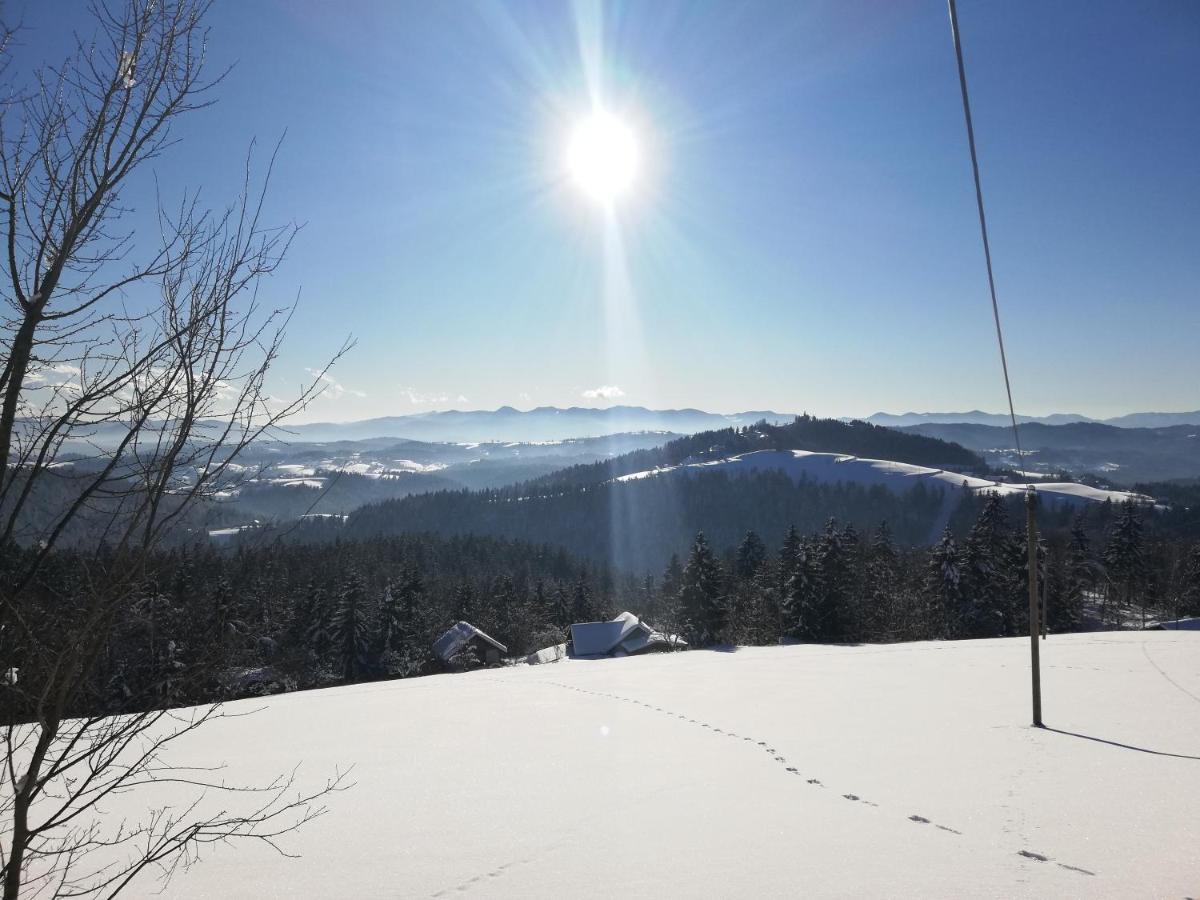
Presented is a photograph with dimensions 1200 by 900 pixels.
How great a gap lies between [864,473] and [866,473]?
1.71 ft

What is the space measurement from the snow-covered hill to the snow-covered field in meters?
138

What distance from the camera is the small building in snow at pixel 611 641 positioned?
1474 inches

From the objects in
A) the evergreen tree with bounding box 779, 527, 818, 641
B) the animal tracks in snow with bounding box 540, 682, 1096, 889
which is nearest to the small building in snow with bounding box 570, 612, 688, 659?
the evergreen tree with bounding box 779, 527, 818, 641

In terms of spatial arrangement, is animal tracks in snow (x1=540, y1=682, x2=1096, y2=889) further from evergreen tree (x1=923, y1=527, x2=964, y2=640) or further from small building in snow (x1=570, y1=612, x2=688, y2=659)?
evergreen tree (x1=923, y1=527, x2=964, y2=640)

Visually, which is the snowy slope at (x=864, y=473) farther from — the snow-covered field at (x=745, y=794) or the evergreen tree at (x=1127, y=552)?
the snow-covered field at (x=745, y=794)

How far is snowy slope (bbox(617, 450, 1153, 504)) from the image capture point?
444 feet

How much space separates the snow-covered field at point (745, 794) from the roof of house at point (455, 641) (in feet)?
92.5

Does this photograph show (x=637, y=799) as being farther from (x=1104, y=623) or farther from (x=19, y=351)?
(x=1104, y=623)

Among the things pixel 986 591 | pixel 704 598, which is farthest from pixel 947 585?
pixel 704 598

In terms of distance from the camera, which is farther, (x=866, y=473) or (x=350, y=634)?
(x=866, y=473)

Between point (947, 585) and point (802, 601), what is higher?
point (947, 585)

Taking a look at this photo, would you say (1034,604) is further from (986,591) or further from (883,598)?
(883,598)

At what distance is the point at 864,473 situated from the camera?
154 metres

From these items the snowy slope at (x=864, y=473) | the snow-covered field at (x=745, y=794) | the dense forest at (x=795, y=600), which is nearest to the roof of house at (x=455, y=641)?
the dense forest at (x=795, y=600)
